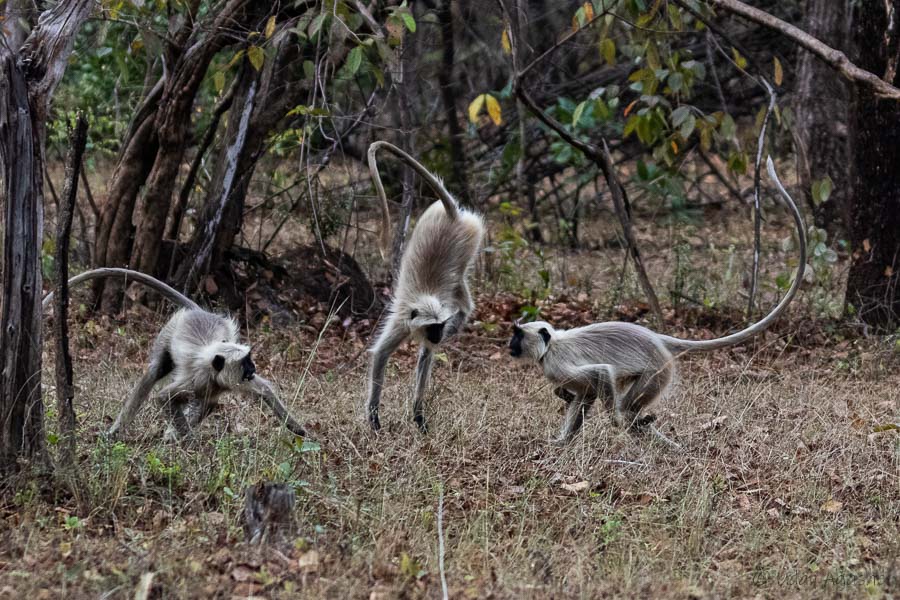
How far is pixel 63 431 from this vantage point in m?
4.45

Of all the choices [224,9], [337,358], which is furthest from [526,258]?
[224,9]

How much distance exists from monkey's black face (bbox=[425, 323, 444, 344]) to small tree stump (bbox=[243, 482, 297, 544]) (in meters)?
2.04

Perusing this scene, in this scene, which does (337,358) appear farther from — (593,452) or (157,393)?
(593,452)

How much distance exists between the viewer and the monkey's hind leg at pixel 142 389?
5.28 metres

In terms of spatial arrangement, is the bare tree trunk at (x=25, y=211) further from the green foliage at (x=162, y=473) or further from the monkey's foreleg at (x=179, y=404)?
the monkey's foreleg at (x=179, y=404)

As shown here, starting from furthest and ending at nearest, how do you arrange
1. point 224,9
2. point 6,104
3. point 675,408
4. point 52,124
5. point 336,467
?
point 52,124 < point 224,9 < point 675,408 < point 336,467 < point 6,104

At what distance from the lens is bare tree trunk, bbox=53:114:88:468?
420 cm

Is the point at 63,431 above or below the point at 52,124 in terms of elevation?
below

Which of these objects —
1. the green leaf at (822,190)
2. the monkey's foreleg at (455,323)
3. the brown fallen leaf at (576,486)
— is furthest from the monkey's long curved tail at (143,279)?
the green leaf at (822,190)

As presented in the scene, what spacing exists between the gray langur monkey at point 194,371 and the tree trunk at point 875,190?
442cm

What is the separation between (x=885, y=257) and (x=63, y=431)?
5659mm

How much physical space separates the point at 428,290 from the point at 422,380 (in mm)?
521

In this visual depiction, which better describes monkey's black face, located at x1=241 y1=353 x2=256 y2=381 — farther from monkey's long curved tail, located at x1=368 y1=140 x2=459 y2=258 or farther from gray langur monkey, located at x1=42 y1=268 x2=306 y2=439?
monkey's long curved tail, located at x1=368 y1=140 x2=459 y2=258

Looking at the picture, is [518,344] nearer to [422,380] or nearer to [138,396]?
[422,380]
